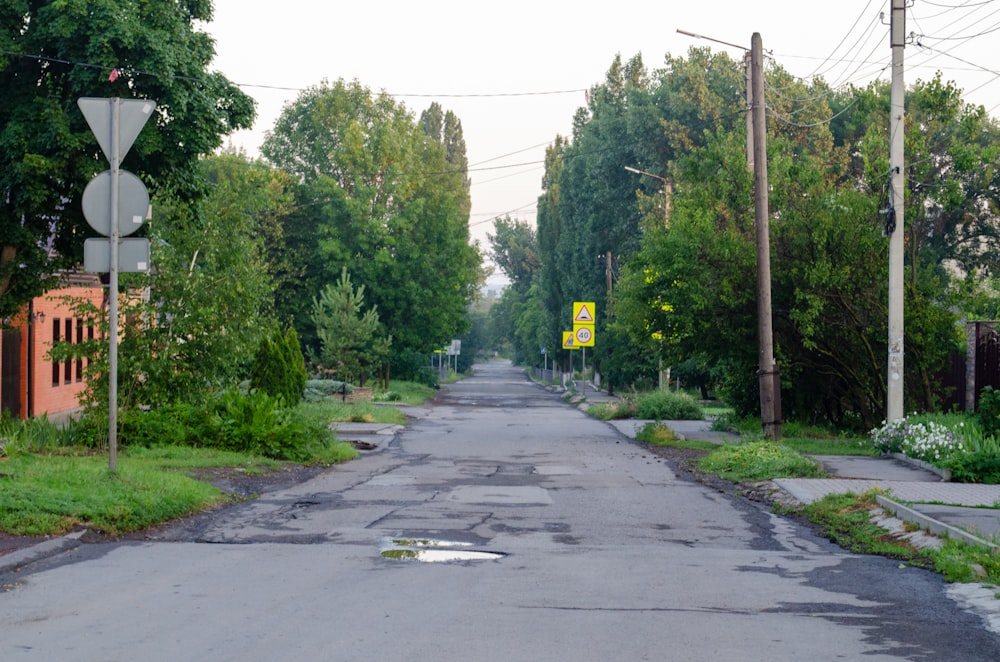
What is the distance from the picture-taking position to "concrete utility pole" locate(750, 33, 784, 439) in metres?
22.6

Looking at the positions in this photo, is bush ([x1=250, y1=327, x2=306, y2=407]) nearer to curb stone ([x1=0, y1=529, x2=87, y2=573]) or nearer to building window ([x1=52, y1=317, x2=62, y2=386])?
building window ([x1=52, y1=317, x2=62, y2=386])

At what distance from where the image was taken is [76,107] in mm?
17844

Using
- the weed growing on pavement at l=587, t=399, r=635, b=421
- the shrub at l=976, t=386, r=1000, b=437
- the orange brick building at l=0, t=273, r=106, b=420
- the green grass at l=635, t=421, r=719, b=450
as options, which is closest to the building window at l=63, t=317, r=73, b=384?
the orange brick building at l=0, t=273, r=106, b=420

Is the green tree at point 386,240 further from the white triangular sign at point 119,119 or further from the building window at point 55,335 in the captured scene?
the white triangular sign at point 119,119

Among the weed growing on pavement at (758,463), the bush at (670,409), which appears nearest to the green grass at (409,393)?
the bush at (670,409)

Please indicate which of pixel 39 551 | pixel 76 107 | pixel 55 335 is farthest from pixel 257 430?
pixel 55 335

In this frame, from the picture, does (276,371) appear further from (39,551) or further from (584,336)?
(39,551)

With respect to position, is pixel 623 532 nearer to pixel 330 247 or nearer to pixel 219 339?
pixel 219 339

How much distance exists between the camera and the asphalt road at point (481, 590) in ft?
21.6

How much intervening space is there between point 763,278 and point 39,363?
19557 millimetres

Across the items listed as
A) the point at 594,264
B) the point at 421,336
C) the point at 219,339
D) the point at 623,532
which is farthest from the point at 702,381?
the point at 623,532

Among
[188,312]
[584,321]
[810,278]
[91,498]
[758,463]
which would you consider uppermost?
[810,278]

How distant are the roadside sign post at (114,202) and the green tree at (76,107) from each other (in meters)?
5.18

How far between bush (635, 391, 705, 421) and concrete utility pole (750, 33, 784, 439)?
10.9 meters
